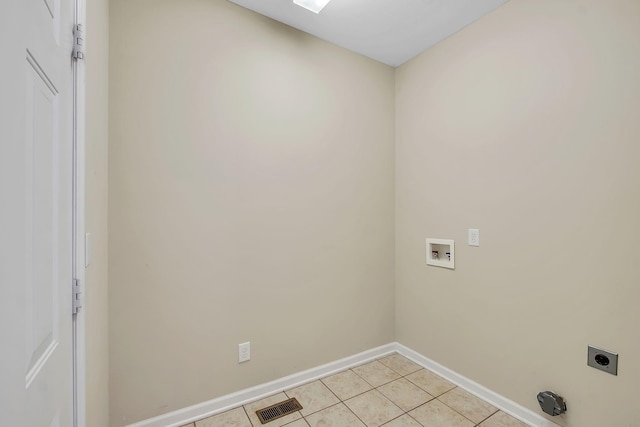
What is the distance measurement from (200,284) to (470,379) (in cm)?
208

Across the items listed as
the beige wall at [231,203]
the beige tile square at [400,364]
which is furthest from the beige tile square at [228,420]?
the beige tile square at [400,364]

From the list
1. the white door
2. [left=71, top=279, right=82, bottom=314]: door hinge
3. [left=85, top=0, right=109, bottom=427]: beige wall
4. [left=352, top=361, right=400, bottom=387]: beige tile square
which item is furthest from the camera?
[left=352, top=361, right=400, bottom=387]: beige tile square

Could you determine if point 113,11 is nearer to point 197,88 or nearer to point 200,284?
point 197,88

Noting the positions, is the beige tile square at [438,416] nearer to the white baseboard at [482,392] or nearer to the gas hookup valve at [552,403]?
the white baseboard at [482,392]

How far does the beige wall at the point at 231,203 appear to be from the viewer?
1.63m

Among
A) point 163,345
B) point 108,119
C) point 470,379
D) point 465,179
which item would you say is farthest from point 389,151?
point 163,345

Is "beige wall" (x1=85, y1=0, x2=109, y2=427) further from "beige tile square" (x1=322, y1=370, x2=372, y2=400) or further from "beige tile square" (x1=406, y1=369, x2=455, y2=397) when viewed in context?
"beige tile square" (x1=406, y1=369, x2=455, y2=397)

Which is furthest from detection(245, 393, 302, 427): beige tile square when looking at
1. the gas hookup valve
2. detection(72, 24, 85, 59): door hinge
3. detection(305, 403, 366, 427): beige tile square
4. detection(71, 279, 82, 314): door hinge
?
detection(72, 24, 85, 59): door hinge

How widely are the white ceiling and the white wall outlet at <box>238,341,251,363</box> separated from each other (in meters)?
2.38

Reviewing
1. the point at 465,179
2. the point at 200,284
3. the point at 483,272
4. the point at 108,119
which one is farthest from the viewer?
the point at 465,179

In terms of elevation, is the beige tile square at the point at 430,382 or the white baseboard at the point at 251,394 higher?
the white baseboard at the point at 251,394

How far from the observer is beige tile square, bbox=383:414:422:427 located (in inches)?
68.5

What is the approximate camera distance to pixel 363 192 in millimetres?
2549

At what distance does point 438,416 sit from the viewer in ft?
5.95
